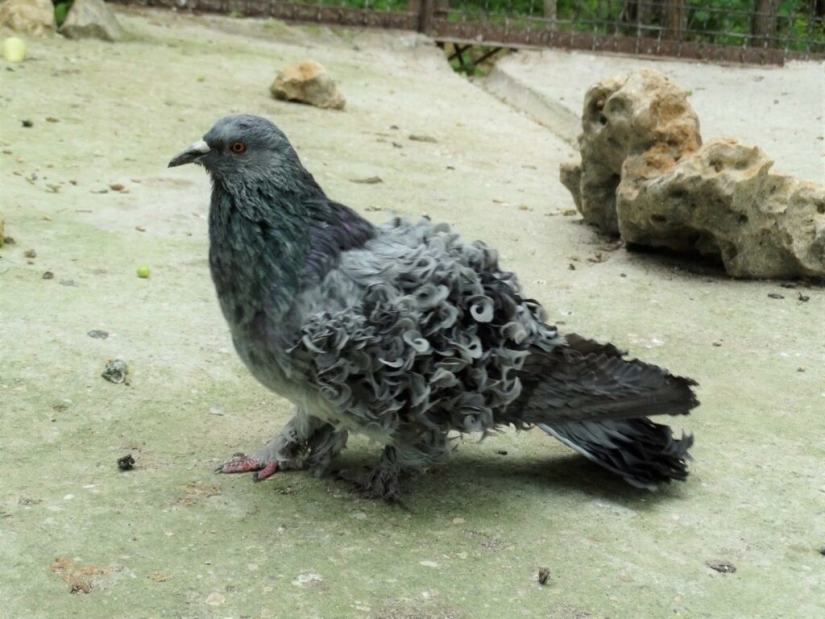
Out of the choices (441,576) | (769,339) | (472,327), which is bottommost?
(441,576)

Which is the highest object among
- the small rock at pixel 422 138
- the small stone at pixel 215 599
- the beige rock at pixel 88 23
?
the beige rock at pixel 88 23

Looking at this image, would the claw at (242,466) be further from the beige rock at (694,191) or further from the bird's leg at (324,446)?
the beige rock at (694,191)

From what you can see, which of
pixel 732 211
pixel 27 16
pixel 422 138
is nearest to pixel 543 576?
pixel 732 211

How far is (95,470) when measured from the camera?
13.1ft

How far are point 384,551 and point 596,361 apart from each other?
3.55 feet

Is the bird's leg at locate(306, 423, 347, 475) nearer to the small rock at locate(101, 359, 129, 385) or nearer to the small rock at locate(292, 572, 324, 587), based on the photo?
the small rock at locate(292, 572, 324, 587)

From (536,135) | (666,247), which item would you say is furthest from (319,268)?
(536,135)

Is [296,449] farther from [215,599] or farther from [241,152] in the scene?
[241,152]

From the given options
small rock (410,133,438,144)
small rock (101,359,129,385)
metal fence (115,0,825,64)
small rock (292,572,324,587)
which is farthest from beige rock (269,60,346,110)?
small rock (292,572,324,587)

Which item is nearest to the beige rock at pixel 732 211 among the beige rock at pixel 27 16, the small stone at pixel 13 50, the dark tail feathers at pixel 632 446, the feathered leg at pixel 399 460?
the dark tail feathers at pixel 632 446

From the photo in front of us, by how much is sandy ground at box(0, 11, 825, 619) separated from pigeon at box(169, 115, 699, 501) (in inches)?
9.4

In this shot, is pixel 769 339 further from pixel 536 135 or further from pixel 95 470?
pixel 536 135

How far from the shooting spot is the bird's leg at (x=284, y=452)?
410 cm

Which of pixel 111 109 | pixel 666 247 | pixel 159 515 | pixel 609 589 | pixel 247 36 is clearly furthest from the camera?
pixel 247 36
